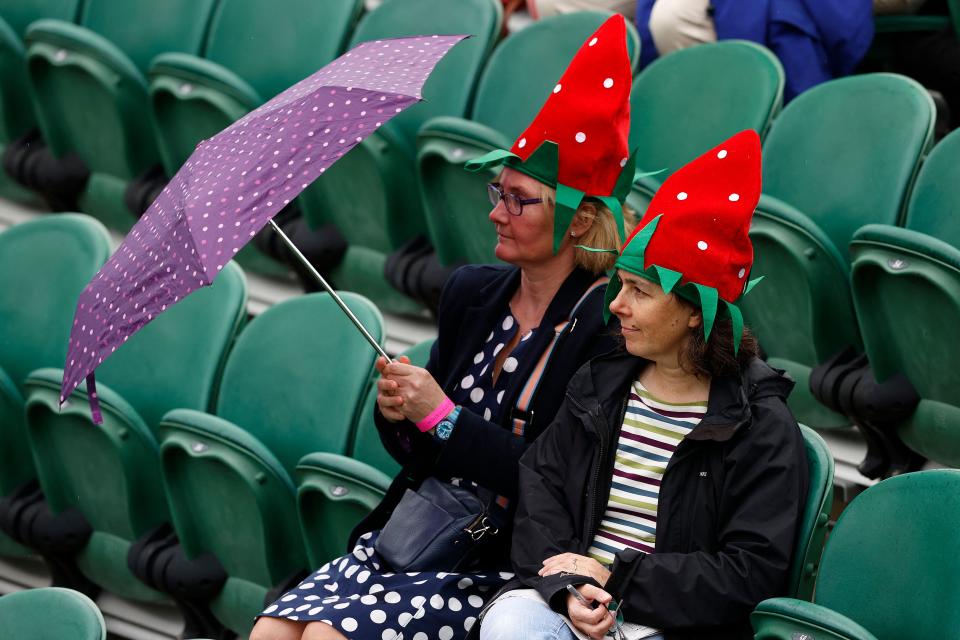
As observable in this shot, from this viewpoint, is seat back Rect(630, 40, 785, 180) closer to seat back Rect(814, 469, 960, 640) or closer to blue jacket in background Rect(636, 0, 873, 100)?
blue jacket in background Rect(636, 0, 873, 100)

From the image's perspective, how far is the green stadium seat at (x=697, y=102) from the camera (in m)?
2.52

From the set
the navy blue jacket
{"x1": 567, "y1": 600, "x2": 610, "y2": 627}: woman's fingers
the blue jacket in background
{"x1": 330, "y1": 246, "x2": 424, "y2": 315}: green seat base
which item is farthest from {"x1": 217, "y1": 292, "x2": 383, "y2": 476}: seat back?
the blue jacket in background

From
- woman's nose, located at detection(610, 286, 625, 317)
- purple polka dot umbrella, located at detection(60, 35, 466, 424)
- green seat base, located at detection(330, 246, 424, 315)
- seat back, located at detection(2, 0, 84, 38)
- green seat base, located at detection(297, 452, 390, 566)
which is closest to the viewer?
purple polka dot umbrella, located at detection(60, 35, 466, 424)

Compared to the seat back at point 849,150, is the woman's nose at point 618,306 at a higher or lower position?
higher

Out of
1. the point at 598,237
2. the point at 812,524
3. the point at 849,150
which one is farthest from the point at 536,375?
the point at 849,150

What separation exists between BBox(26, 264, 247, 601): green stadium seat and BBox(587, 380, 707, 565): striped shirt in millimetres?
1092

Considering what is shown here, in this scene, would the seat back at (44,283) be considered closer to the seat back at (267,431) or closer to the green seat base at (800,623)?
the seat back at (267,431)

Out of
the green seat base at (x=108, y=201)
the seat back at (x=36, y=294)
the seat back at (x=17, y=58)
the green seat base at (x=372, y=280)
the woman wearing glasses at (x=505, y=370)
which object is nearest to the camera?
the woman wearing glasses at (x=505, y=370)

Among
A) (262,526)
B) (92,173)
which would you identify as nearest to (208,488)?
(262,526)

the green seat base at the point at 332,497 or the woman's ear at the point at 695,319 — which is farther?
the green seat base at the point at 332,497

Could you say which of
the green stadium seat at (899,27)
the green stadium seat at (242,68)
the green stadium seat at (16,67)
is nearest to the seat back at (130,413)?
the green stadium seat at (242,68)

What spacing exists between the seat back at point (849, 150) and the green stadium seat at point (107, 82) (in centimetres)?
157

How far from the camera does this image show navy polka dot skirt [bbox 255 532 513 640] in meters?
1.65

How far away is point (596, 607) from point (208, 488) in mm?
991
